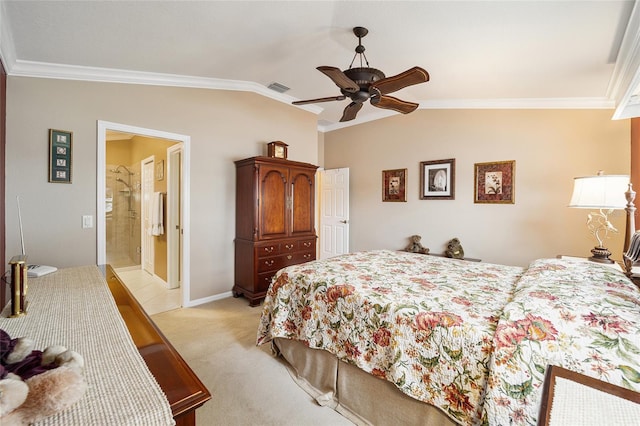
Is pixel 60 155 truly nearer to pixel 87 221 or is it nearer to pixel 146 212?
pixel 87 221

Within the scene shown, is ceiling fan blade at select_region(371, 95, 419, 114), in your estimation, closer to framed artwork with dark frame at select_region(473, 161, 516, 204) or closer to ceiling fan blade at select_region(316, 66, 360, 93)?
ceiling fan blade at select_region(316, 66, 360, 93)

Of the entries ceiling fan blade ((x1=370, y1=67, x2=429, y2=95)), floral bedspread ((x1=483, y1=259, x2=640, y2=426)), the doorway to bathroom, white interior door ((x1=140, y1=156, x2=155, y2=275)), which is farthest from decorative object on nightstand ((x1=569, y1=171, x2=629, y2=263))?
white interior door ((x1=140, y1=156, x2=155, y2=275))

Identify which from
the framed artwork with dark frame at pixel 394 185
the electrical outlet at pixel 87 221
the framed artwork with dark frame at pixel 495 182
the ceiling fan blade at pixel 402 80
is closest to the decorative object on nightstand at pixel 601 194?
the framed artwork with dark frame at pixel 495 182

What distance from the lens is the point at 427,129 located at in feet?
14.0

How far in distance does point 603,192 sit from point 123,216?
7017mm

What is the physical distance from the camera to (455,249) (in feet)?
12.9

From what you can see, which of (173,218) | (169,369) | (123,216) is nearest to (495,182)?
(169,369)

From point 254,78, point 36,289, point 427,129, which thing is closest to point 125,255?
point 254,78

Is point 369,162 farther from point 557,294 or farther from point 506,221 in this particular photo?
point 557,294

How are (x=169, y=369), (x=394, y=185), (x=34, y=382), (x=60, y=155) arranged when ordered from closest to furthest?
(x=34, y=382)
(x=169, y=369)
(x=60, y=155)
(x=394, y=185)

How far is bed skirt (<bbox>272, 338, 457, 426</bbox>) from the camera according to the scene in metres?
1.46

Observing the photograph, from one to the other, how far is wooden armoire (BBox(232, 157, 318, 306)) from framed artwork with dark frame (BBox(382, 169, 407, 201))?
1429 millimetres

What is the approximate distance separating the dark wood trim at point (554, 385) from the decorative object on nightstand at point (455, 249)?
3.01m

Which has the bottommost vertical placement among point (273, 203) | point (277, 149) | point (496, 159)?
point (273, 203)
